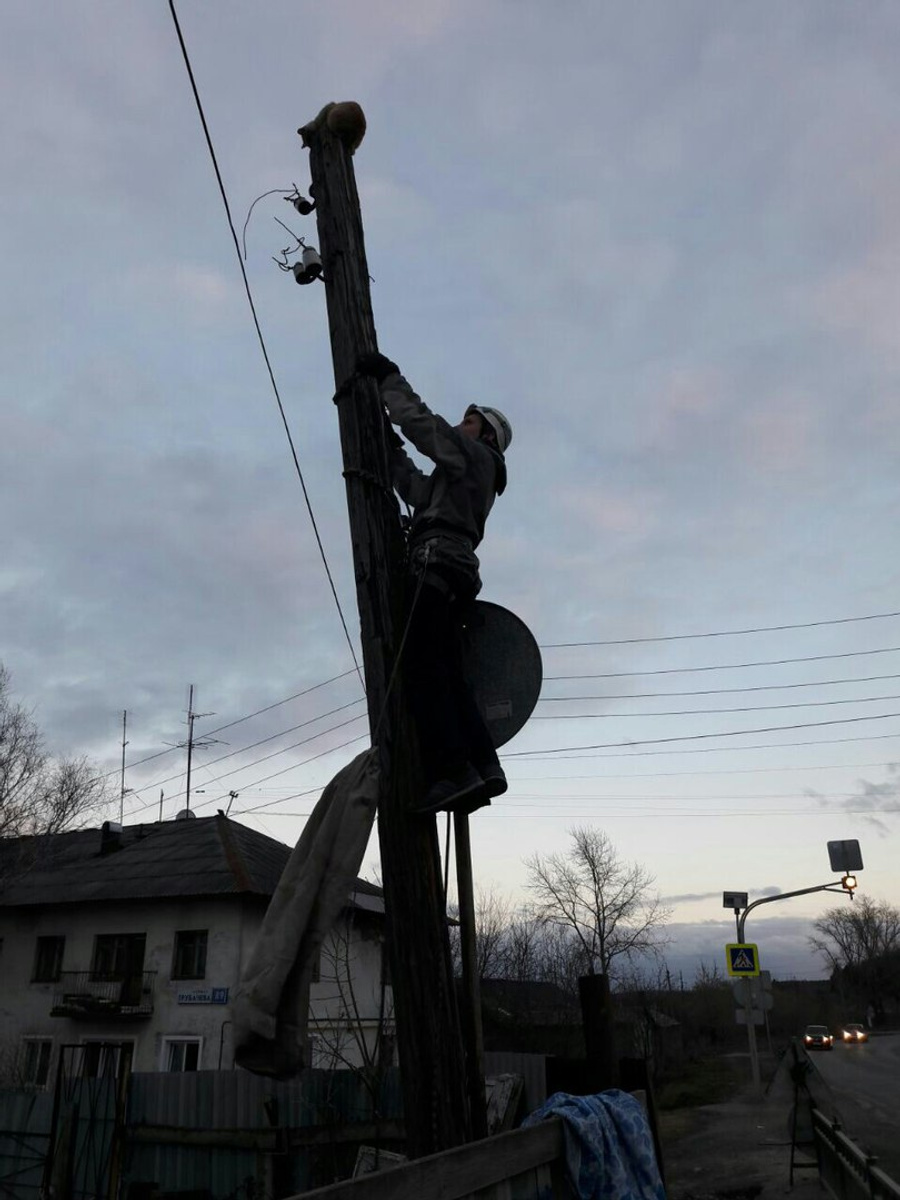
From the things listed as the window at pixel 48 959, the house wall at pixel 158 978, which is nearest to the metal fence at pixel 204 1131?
the house wall at pixel 158 978

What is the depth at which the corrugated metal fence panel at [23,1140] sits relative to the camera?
13383 millimetres

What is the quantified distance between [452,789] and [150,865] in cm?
2504

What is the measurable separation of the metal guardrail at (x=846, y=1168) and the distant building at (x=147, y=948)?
11176mm

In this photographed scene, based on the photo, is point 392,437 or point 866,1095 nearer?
point 392,437

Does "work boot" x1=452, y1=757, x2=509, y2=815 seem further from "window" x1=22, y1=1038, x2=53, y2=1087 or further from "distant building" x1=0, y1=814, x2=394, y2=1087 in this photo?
"window" x1=22, y1=1038, x2=53, y2=1087

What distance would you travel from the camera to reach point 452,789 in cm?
332

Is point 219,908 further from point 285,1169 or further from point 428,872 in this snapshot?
point 428,872

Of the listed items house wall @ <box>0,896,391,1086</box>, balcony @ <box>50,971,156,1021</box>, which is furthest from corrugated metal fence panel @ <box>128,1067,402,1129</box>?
balcony @ <box>50,971,156,1021</box>

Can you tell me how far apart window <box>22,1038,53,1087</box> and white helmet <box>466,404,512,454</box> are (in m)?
25.9

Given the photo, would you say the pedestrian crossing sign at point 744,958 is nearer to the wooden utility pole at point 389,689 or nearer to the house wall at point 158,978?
the house wall at point 158,978

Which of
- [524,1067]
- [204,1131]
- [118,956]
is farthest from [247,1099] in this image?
[118,956]

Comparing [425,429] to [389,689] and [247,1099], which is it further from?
[247,1099]

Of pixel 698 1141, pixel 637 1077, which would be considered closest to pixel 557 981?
pixel 698 1141

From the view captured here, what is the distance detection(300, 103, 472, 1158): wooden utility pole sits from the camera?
122 inches
